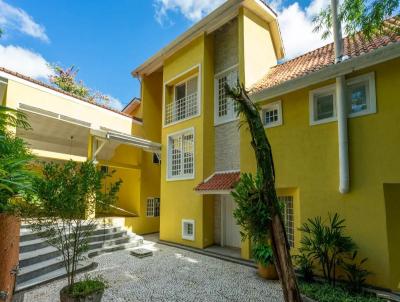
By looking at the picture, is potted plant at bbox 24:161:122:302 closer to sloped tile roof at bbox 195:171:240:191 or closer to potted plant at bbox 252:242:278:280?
potted plant at bbox 252:242:278:280

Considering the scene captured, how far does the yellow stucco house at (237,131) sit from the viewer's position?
23.4 feet

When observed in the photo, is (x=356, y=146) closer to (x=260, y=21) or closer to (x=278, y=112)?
(x=278, y=112)

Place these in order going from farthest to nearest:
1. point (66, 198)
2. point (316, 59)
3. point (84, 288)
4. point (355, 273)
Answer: point (316, 59) < point (355, 273) < point (84, 288) < point (66, 198)

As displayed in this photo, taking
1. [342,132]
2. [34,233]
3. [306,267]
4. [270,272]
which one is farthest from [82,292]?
[342,132]

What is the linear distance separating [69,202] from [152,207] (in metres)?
11.9

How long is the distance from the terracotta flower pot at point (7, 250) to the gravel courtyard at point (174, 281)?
1353mm

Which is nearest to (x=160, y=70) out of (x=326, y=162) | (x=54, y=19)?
Answer: (x=54, y=19)

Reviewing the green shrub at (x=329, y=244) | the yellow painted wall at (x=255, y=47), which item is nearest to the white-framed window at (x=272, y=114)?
the yellow painted wall at (x=255, y=47)

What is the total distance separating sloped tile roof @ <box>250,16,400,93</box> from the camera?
806 centimetres

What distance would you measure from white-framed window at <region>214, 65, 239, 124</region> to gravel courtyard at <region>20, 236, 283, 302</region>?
658 cm

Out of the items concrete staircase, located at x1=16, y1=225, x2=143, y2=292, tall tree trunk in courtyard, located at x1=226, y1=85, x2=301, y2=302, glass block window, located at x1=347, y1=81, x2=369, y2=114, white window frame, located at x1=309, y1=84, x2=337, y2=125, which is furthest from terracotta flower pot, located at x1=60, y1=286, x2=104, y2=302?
glass block window, located at x1=347, y1=81, x2=369, y2=114

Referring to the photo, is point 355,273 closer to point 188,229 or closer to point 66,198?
point 66,198

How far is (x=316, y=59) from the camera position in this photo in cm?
1068

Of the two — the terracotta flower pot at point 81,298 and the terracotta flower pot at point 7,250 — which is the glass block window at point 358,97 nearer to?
the terracotta flower pot at point 81,298
